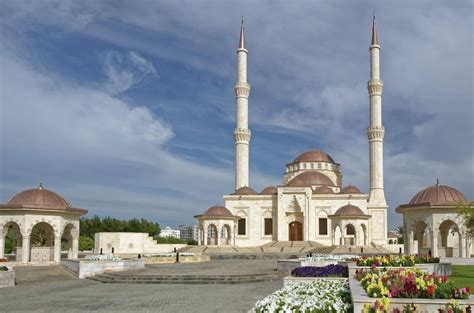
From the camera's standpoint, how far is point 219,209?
48.7m

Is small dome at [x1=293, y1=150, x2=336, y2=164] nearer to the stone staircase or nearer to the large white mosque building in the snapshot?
the large white mosque building

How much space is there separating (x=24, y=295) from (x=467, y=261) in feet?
60.0

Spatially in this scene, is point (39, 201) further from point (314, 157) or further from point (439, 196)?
point (314, 157)

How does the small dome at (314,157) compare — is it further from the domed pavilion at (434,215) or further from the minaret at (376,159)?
the domed pavilion at (434,215)

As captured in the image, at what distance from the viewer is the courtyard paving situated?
1249cm

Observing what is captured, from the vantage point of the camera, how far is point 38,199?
86.8ft

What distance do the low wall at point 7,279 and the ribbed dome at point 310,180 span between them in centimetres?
3902

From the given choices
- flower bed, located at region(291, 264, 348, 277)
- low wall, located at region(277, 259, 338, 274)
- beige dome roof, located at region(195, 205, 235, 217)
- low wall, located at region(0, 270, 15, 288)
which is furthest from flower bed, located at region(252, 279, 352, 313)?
beige dome roof, located at region(195, 205, 235, 217)

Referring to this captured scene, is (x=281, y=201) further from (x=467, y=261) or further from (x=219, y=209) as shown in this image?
(x=467, y=261)

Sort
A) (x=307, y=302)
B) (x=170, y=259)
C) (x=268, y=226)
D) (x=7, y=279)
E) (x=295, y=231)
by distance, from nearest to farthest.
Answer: (x=307, y=302)
(x=7, y=279)
(x=170, y=259)
(x=295, y=231)
(x=268, y=226)

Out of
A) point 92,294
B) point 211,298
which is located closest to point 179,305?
point 211,298

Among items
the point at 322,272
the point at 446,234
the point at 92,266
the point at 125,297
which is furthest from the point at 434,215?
the point at 125,297

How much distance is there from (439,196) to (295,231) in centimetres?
2787

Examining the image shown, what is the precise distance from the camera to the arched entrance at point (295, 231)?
174 feet
